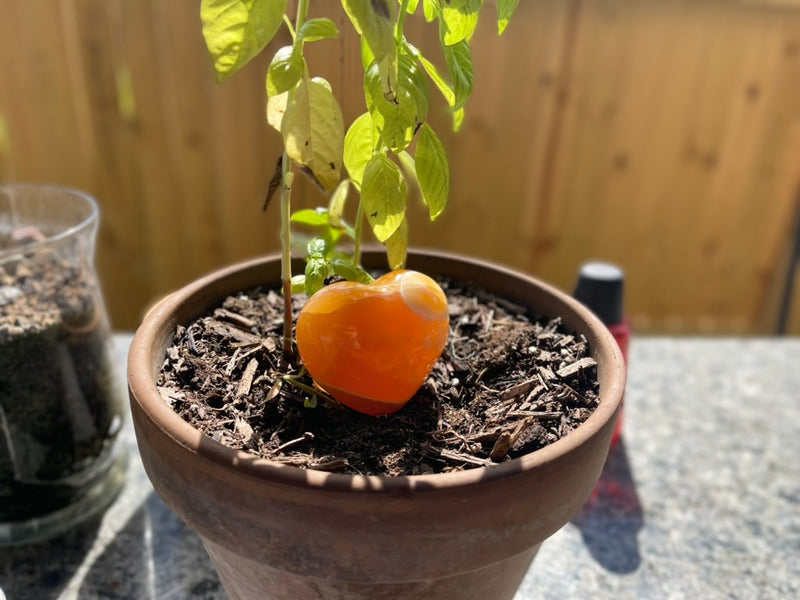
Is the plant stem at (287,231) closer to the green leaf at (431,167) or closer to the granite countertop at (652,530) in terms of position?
the green leaf at (431,167)

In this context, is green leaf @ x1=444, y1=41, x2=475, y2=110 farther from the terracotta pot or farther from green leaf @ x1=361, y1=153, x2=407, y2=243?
the terracotta pot

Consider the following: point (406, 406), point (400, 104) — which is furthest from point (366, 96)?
point (406, 406)

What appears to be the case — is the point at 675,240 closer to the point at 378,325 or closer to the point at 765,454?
the point at 765,454

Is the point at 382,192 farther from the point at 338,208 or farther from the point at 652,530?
the point at 652,530

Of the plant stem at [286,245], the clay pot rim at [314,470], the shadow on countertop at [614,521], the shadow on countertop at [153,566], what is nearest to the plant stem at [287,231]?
the plant stem at [286,245]

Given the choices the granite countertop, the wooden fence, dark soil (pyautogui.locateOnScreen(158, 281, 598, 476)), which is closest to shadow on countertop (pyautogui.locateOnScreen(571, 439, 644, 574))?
the granite countertop

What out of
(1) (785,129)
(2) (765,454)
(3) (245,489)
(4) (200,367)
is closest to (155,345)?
(4) (200,367)
